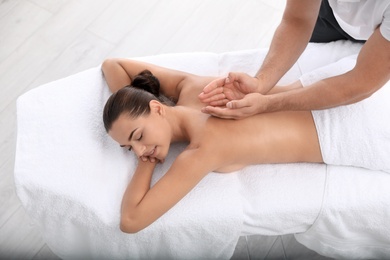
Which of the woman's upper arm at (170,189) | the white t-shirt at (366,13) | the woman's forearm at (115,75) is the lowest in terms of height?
the woman's upper arm at (170,189)

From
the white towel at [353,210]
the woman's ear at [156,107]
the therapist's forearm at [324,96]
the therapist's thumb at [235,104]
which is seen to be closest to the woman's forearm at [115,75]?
the woman's ear at [156,107]

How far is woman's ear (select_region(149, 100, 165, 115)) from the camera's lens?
4.32 ft

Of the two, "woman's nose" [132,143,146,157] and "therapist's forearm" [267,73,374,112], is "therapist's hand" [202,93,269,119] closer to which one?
"therapist's forearm" [267,73,374,112]

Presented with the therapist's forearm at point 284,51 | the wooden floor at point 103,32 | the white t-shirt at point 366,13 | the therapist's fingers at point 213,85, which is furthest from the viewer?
the wooden floor at point 103,32

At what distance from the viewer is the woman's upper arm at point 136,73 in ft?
4.89

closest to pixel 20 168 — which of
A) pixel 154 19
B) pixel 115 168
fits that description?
pixel 115 168

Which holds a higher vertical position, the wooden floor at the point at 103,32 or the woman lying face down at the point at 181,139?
the woman lying face down at the point at 181,139

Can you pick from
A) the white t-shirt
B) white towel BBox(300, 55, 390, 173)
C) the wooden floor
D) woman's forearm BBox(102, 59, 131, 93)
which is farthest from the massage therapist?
the wooden floor

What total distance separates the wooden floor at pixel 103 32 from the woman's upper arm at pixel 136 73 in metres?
0.74

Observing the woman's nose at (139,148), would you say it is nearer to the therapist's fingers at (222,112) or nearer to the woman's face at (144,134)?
the woman's face at (144,134)

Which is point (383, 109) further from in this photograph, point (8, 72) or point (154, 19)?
point (8, 72)

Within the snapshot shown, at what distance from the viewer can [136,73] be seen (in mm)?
1510

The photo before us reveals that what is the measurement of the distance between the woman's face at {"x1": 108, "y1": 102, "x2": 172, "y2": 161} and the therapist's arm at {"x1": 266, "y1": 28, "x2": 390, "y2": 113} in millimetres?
324

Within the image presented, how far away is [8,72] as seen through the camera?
2.16 m
